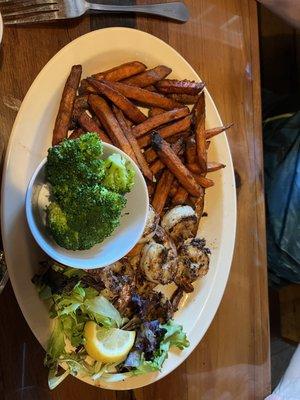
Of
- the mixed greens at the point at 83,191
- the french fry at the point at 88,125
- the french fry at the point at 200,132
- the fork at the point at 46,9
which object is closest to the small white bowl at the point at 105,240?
the mixed greens at the point at 83,191

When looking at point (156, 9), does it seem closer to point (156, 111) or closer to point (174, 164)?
point (156, 111)

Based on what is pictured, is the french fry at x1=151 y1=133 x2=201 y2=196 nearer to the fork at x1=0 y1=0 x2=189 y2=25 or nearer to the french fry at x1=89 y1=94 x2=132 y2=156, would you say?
the french fry at x1=89 y1=94 x2=132 y2=156

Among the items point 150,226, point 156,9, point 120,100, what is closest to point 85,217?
point 150,226

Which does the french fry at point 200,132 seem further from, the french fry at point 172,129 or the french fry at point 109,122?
the french fry at point 109,122

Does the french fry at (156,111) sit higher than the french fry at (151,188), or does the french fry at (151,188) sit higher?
the french fry at (156,111)

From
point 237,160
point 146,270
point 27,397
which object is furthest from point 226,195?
point 27,397

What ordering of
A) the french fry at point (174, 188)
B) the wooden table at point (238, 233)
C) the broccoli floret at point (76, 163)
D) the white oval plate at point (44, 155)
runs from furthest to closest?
the french fry at point (174, 188) < the wooden table at point (238, 233) < the white oval plate at point (44, 155) < the broccoli floret at point (76, 163)
